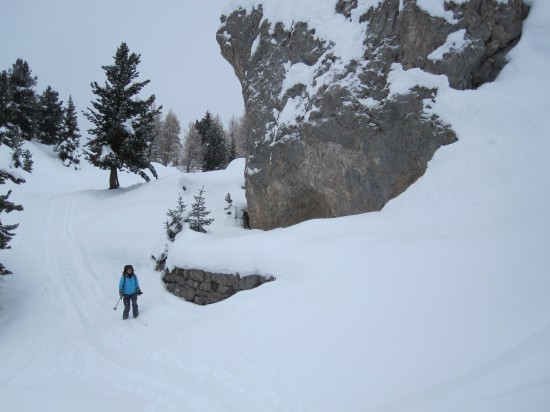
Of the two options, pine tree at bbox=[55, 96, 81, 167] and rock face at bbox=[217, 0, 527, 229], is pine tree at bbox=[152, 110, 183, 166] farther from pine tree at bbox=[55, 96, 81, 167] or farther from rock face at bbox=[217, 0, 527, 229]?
rock face at bbox=[217, 0, 527, 229]

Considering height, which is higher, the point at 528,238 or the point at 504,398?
the point at 528,238

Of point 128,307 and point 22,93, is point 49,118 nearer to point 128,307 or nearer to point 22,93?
point 22,93

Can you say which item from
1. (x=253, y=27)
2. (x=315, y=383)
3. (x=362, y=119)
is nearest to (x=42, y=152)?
(x=253, y=27)

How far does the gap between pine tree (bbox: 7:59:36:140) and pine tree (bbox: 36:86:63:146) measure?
5.62 m

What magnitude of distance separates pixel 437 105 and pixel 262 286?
7.00 m

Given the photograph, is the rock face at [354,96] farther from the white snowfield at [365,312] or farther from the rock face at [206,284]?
the rock face at [206,284]

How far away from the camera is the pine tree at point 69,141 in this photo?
39.2m

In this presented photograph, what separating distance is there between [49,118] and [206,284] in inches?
1720

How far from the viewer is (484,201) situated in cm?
796

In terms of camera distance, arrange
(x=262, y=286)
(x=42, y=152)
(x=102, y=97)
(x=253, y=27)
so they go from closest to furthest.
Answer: (x=262, y=286), (x=253, y=27), (x=102, y=97), (x=42, y=152)

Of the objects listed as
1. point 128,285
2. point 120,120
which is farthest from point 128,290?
point 120,120

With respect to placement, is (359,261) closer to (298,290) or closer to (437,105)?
(298,290)

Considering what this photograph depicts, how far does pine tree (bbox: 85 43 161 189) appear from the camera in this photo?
74.3 feet

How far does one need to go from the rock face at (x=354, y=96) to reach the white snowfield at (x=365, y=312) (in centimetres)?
61
